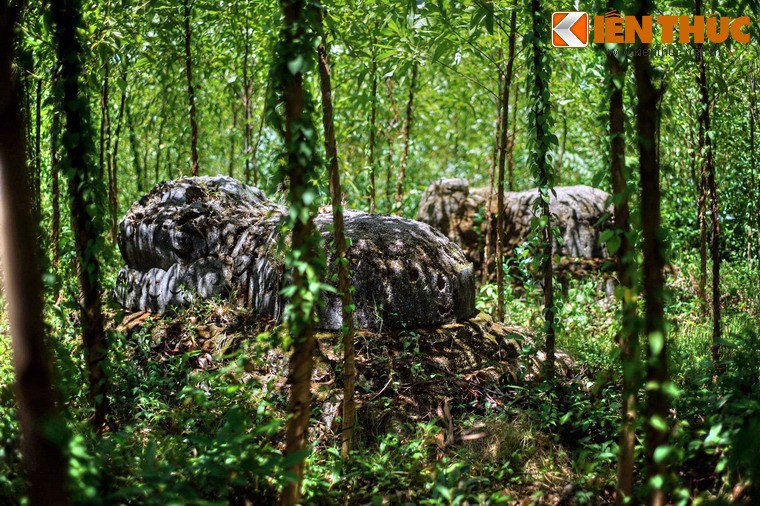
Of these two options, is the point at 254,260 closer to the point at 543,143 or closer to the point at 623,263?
the point at 543,143

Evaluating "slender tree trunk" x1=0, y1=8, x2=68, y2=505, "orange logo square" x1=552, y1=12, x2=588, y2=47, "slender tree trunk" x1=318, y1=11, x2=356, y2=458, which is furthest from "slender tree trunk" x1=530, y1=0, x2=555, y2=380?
"slender tree trunk" x1=0, y1=8, x2=68, y2=505

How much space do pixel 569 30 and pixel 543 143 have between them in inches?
51.0

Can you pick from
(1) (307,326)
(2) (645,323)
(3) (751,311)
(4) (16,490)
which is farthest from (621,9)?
(3) (751,311)

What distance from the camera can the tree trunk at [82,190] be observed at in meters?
2.62

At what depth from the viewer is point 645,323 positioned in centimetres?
205

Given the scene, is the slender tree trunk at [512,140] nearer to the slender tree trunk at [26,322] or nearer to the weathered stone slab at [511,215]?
the weathered stone slab at [511,215]

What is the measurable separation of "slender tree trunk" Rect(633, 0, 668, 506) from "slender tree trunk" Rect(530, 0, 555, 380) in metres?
1.55

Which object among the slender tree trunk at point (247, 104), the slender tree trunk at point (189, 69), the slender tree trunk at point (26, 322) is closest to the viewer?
the slender tree trunk at point (26, 322)

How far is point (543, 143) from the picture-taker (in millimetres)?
3637

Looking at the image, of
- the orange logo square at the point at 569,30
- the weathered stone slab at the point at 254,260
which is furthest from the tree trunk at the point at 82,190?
the orange logo square at the point at 569,30

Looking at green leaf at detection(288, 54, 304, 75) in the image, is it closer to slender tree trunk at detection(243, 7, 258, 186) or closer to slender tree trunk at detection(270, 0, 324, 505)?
slender tree trunk at detection(270, 0, 324, 505)

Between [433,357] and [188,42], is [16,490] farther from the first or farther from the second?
[188,42]

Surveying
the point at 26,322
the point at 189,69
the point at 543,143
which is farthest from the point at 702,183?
the point at 26,322

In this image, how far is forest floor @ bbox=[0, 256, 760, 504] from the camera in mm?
2312
